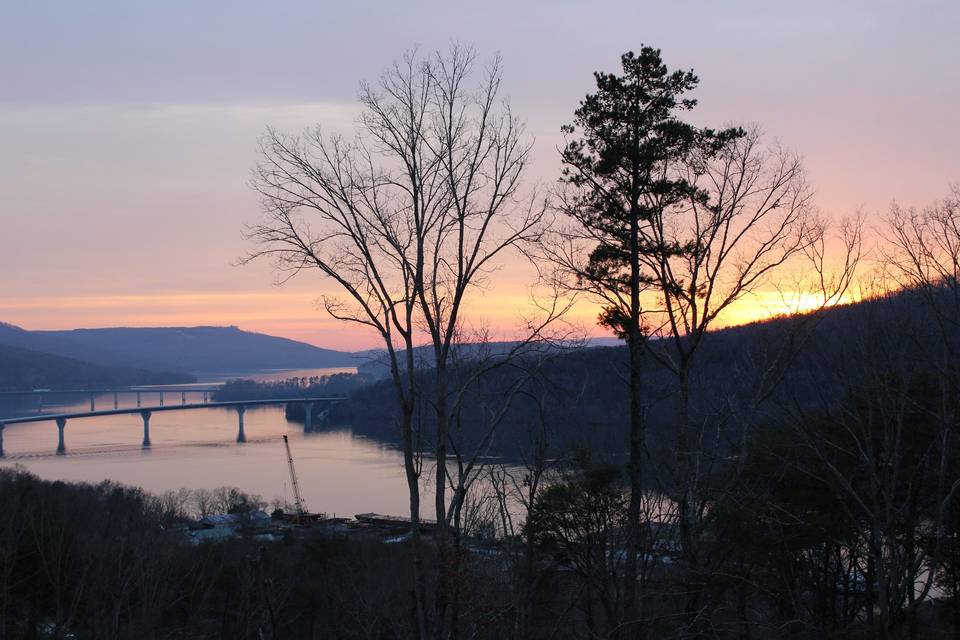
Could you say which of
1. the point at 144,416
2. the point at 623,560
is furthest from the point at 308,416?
the point at 623,560

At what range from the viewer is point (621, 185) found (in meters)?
9.03

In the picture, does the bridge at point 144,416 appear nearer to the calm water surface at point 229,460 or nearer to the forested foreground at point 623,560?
the calm water surface at point 229,460

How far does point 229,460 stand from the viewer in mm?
55750

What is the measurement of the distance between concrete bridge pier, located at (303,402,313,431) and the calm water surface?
3.29ft

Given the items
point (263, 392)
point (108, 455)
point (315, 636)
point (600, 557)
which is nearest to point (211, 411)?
point (263, 392)

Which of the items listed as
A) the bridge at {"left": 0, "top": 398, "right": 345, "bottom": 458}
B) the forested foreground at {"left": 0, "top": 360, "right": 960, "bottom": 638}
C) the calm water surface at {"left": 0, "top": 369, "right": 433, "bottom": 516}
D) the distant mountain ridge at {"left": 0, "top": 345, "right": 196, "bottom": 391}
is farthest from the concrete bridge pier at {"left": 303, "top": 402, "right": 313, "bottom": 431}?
the distant mountain ridge at {"left": 0, "top": 345, "right": 196, "bottom": 391}

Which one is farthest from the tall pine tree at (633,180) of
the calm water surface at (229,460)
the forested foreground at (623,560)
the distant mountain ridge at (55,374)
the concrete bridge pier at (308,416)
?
the distant mountain ridge at (55,374)

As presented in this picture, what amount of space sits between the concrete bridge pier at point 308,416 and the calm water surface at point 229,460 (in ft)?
3.29

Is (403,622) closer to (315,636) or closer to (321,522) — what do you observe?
(315,636)

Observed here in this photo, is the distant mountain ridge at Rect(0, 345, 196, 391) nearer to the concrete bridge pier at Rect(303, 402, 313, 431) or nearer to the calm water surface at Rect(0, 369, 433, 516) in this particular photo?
the calm water surface at Rect(0, 369, 433, 516)

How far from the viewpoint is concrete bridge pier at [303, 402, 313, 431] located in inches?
3037

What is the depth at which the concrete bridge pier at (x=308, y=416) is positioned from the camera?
77.1m

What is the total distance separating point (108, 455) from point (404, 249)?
5896cm

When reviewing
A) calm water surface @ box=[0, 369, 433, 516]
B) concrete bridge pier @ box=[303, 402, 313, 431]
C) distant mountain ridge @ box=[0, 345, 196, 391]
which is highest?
distant mountain ridge @ box=[0, 345, 196, 391]
